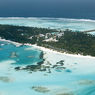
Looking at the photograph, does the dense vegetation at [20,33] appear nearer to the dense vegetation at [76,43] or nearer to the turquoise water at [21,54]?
the turquoise water at [21,54]

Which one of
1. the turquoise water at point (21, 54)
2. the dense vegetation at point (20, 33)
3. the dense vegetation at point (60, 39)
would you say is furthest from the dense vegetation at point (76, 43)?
the dense vegetation at point (20, 33)


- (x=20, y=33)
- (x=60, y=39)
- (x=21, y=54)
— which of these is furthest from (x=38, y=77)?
(x=20, y=33)

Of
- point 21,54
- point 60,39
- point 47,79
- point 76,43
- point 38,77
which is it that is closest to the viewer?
point 47,79

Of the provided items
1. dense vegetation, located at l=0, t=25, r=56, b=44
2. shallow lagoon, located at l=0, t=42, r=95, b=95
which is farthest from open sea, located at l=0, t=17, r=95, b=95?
dense vegetation, located at l=0, t=25, r=56, b=44

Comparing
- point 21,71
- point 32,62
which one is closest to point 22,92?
point 21,71

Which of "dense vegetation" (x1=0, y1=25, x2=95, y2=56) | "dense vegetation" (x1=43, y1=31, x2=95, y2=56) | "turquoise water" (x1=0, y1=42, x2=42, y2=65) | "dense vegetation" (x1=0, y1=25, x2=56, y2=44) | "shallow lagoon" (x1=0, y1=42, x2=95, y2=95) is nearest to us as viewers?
"shallow lagoon" (x1=0, y1=42, x2=95, y2=95)

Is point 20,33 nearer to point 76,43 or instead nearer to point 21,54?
point 21,54

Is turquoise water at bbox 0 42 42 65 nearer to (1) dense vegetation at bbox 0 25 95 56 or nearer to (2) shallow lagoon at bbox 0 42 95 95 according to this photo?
(2) shallow lagoon at bbox 0 42 95 95

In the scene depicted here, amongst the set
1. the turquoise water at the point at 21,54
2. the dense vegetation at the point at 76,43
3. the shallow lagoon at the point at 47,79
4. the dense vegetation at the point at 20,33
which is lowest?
the shallow lagoon at the point at 47,79

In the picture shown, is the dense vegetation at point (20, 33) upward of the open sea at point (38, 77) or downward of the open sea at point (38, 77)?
upward
